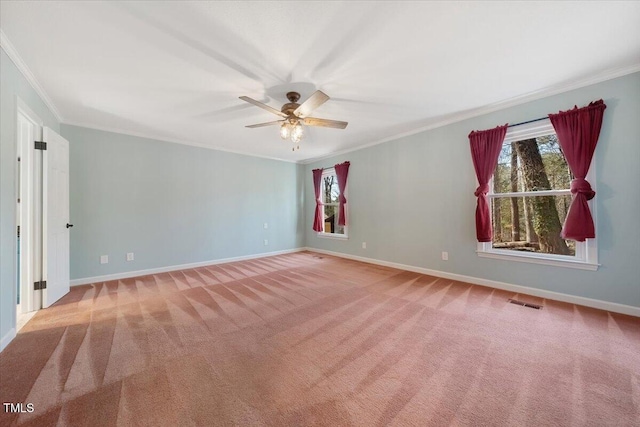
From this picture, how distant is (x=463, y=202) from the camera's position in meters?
3.54

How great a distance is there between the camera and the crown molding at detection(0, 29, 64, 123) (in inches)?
73.3

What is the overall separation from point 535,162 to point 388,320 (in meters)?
2.85

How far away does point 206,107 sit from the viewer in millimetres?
3074

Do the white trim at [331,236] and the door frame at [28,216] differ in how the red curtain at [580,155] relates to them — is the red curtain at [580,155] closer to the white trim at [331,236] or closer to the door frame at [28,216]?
the white trim at [331,236]

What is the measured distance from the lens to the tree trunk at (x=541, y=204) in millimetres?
2877

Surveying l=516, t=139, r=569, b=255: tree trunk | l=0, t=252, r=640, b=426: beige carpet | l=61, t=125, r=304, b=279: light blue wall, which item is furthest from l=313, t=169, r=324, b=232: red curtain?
l=516, t=139, r=569, b=255: tree trunk

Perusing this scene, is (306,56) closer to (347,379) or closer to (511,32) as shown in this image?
(511,32)

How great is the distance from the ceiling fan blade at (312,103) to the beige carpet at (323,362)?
221cm

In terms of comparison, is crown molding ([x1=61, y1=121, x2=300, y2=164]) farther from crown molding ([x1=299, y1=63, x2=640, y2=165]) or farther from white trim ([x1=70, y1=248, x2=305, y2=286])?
crown molding ([x1=299, y1=63, x2=640, y2=165])

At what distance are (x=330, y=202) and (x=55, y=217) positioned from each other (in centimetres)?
475

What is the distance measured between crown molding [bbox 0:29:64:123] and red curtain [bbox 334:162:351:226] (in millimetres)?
4557

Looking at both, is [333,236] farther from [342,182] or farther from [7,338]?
[7,338]

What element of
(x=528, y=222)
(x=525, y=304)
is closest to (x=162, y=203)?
(x=525, y=304)

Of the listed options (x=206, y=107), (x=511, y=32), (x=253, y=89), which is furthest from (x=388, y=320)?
(x=206, y=107)
